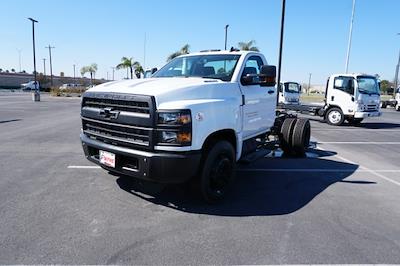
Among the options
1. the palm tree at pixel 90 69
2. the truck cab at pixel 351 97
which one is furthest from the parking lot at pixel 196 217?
the palm tree at pixel 90 69

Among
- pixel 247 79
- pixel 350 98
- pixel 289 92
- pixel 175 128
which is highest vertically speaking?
pixel 247 79

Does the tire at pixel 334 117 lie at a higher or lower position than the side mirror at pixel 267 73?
lower

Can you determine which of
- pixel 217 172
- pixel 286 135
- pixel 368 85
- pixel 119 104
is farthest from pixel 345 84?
pixel 119 104

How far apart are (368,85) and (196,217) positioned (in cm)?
1423

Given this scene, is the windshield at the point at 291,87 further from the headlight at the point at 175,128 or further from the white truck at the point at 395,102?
the headlight at the point at 175,128

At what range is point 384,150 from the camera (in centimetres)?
950

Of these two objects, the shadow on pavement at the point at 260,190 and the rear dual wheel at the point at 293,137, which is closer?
the shadow on pavement at the point at 260,190

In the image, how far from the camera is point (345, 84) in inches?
607

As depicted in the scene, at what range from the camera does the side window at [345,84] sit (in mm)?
15195

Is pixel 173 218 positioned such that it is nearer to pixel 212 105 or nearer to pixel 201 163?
pixel 201 163

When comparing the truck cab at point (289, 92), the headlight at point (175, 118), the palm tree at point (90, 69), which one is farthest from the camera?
the palm tree at point (90, 69)

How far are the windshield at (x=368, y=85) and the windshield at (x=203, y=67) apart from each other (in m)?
11.9

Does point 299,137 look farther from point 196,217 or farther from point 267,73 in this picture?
point 196,217

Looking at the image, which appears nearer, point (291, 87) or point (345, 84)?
point (345, 84)
